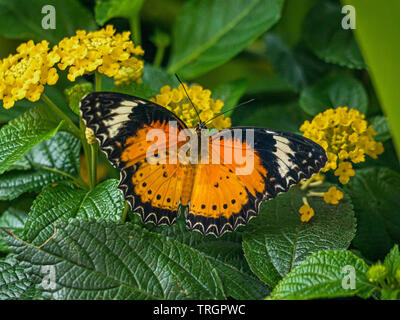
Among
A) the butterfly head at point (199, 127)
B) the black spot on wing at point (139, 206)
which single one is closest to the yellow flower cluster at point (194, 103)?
the butterfly head at point (199, 127)

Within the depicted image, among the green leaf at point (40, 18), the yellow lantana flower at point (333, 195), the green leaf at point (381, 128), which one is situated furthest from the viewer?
the green leaf at point (40, 18)

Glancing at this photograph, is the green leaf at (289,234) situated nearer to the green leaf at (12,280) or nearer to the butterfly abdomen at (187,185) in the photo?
the butterfly abdomen at (187,185)

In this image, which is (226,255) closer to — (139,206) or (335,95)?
(139,206)

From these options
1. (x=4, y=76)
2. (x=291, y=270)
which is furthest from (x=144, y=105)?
(x=291, y=270)

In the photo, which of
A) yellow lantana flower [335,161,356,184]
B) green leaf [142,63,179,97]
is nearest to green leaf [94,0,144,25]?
green leaf [142,63,179,97]

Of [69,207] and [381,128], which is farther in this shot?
[381,128]

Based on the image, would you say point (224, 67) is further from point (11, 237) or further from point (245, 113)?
point (11, 237)

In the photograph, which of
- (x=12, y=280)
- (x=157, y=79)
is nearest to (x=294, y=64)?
(x=157, y=79)
